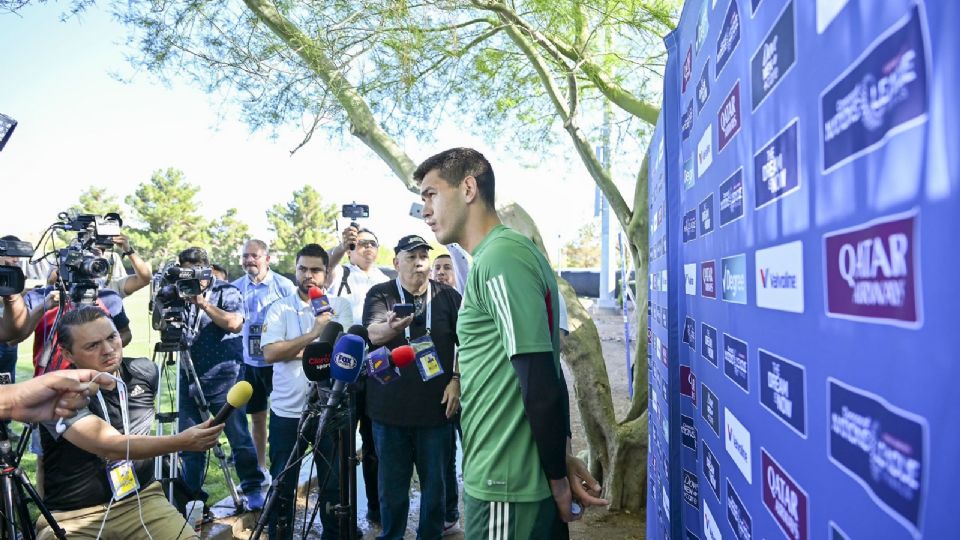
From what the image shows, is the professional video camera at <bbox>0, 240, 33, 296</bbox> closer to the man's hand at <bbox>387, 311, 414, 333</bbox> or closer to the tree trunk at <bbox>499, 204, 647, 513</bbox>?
the man's hand at <bbox>387, 311, 414, 333</bbox>

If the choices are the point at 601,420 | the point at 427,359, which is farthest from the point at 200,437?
the point at 601,420

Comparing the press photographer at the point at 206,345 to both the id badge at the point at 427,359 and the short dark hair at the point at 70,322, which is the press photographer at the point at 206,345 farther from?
the id badge at the point at 427,359

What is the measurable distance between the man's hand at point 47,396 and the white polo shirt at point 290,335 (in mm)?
2047

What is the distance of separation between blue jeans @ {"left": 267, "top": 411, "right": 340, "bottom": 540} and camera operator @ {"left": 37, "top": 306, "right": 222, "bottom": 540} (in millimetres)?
438

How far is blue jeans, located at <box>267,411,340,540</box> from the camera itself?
3.12 meters

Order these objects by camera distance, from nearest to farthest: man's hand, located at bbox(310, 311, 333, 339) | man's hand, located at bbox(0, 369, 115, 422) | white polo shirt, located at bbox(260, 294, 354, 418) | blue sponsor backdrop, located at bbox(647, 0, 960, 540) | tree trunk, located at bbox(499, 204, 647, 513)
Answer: blue sponsor backdrop, located at bbox(647, 0, 960, 540) < man's hand, located at bbox(0, 369, 115, 422) < man's hand, located at bbox(310, 311, 333, 339) < white polo shirt, located at bbox(260, 294, 354, 418) < tree trunk, located at bbox(499, 204, 647, 513)

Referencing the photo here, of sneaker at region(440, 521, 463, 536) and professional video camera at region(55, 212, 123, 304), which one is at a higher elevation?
professional video camera at region(55, 212, 123, 304)

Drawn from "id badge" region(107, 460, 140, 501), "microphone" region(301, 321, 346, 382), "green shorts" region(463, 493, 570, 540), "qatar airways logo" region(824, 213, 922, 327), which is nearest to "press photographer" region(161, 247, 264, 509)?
"id badge" region(107, 460, 140, 501)

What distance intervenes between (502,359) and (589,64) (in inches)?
134

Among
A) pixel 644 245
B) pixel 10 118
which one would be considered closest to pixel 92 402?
pixel 10 118

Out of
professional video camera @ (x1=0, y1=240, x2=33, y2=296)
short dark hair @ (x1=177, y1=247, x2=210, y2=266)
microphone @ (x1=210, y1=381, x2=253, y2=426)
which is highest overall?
short dark hair @ (x1=177, y1=247, x2=210, y2=266)

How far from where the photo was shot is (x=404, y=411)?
3.75m

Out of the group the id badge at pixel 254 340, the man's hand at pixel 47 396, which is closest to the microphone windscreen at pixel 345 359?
the man's hand at pixel 47 396

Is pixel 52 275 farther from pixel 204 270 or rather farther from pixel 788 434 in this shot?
pixel 788 434
